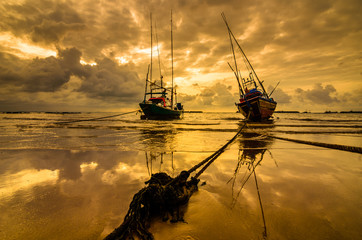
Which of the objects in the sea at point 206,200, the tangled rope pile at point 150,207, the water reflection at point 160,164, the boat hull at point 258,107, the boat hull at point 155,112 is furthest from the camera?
the boat hull at point 155,112

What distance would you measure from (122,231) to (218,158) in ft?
11.2

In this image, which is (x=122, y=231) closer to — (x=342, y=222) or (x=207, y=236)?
(x=207, y=236)

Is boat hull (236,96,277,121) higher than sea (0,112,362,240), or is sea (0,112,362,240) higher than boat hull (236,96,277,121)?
boat hull (236,96,277,121)

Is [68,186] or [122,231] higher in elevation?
[122,231]

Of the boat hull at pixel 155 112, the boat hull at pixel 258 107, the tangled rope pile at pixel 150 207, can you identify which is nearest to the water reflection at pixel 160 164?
the tangled rope pile at pixel 150 207

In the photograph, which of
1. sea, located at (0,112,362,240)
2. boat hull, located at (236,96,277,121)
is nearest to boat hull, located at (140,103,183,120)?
boat hull, located at (236,96,277,121)

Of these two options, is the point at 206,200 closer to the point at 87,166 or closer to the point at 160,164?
the point at 160,164

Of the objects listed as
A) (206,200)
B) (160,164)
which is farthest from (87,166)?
(206,200)

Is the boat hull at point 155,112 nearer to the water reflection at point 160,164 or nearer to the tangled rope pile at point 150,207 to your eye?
the water reflection at point 160,164

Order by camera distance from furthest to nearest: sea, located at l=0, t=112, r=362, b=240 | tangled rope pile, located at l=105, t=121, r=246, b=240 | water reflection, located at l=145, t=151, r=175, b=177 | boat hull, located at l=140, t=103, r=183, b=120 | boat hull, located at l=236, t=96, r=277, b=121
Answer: boat hull, located at l=140, t=103, r=183, b=120 → boat hull, located at l=236, t=96, r=277, b=121 → water reflection, located at l=145, t=151, r=175, b=177 → sea, located at l=0, t=112, r=362, b=240 → tangled rope pile, located at l=105, t=121, r=246, b=240

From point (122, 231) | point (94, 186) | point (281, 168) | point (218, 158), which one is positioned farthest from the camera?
point (218, 158)

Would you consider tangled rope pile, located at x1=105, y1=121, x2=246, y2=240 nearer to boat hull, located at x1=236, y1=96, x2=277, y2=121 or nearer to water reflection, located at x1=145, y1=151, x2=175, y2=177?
water reflection, located at x1=145, y1=151, x2=175, y2=177

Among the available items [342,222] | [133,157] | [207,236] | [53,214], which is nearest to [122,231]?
[207,236]

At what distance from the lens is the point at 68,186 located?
8.75 feet
